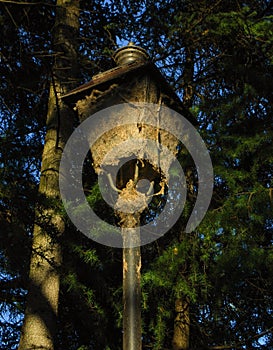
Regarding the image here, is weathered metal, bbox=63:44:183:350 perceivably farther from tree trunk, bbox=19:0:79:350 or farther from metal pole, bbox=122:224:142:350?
tree trunk, bbox=19:0:79:350

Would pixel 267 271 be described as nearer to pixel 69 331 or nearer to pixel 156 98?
pixel 69 331

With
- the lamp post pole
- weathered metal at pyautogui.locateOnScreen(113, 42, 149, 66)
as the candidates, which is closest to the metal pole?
the lamp post pole

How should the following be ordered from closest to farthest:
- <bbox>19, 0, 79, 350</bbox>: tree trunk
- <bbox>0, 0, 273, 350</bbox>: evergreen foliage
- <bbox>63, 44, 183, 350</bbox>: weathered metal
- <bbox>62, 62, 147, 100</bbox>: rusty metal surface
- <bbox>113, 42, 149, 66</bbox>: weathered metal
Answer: <bbox>63, 44, 183, 350</bbox>: weathered metal → <bbox>62, 62, 147, 100</bbox>: rusty metal surface → <bbox>113, 42, 149, 66</bbox>: weathered metal → <bbox>19, 0, 79, 350</bbox>: tree trunk → <bbox>0, 0, 273, 350</bbox>: evergreen foliage

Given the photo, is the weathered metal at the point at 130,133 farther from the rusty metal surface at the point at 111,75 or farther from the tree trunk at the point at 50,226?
the tree trunk at the point at 50,226

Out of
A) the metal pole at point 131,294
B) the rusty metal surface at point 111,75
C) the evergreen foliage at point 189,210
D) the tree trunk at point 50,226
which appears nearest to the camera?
the metal pole at point 131,294

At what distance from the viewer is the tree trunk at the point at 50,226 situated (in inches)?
181

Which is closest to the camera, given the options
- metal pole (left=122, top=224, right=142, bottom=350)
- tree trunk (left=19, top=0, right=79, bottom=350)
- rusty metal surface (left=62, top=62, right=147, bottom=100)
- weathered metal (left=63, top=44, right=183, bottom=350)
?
metal pole (left=122, top=224, right=142, bottom=350)

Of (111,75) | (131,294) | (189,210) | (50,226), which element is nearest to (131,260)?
(131,294)

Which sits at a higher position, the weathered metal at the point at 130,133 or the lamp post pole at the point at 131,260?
the weathered metal at the point at 130,133

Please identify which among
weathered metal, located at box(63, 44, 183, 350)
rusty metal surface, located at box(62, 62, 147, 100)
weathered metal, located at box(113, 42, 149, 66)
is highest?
weathered metal, located at box(113, 42, 149, 66)

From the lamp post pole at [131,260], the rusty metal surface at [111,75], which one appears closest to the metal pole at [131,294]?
the lamp post pole at [131,260]

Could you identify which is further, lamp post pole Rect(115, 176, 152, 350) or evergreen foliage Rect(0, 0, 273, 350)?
evergreen foliage Rect(0, 0, 273, 350)

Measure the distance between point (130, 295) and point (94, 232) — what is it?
2.60 m

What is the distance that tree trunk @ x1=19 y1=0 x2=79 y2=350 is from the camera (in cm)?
459
